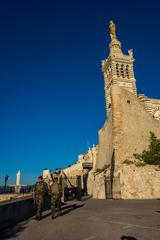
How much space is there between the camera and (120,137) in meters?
25.1

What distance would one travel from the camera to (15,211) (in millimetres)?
9414

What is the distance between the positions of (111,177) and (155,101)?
28.8 meters

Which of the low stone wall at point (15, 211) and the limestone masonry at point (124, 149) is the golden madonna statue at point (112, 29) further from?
the low stone wall at point (15, 211)

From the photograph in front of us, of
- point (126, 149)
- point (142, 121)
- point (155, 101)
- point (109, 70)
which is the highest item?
point (109, 70)

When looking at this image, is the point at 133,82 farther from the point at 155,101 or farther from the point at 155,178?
the point at 155,178

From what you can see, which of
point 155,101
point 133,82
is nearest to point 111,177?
point 155,101

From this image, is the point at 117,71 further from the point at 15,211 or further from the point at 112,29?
the point at 15,211

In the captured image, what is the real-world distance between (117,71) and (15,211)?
165 feet

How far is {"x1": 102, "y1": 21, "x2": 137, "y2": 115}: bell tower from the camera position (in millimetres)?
54500

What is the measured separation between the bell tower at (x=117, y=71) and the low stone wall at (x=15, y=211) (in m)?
43.2

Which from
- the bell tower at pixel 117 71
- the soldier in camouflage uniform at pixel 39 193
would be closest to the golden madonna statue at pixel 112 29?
the bell tower at pixel 117 71

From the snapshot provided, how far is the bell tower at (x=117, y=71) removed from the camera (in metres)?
54.5

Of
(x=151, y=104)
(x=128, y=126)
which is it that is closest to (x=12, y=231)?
(x=128, y=126)

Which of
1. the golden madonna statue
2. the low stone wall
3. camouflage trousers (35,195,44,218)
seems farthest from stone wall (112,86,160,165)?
the golden madonna statue
